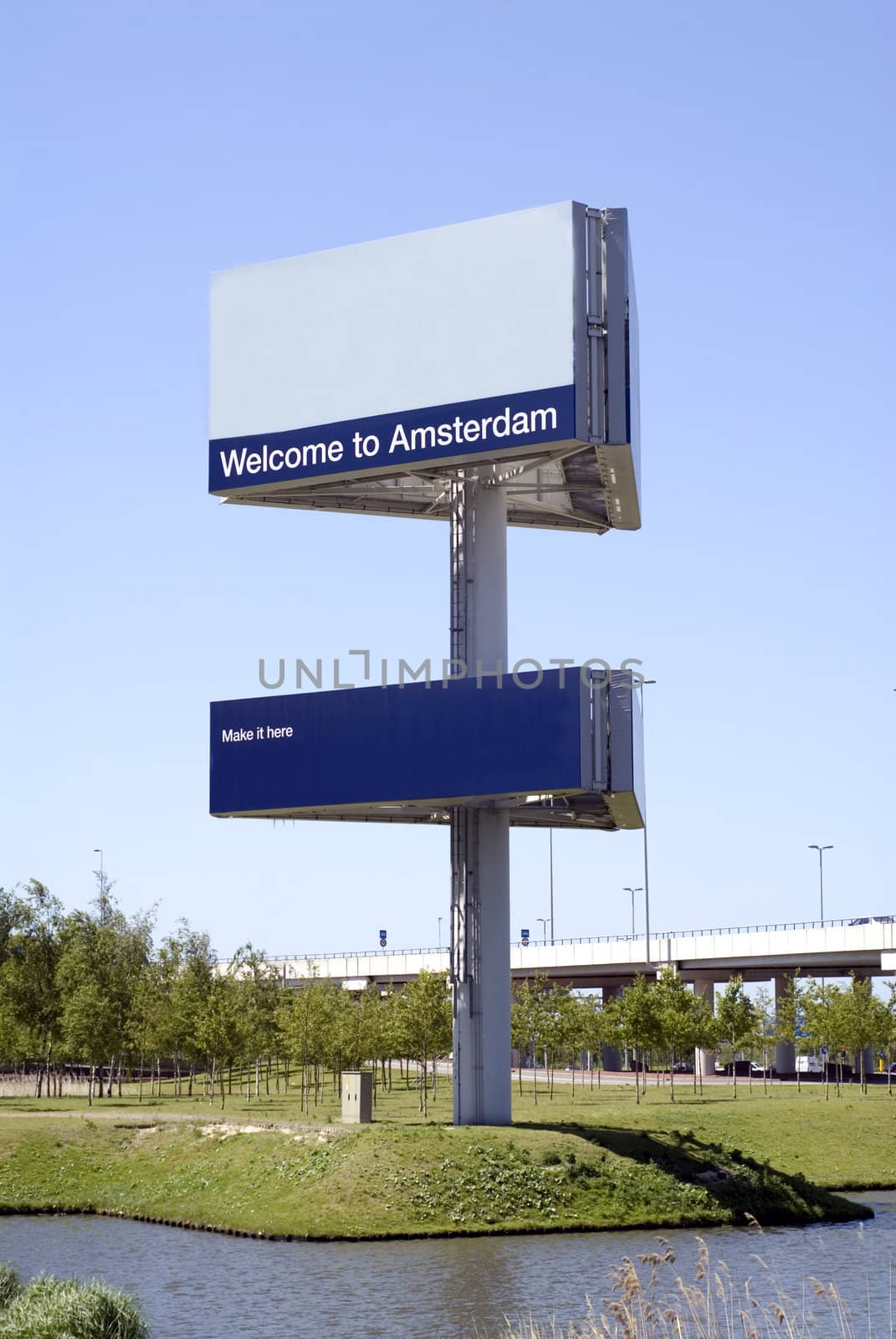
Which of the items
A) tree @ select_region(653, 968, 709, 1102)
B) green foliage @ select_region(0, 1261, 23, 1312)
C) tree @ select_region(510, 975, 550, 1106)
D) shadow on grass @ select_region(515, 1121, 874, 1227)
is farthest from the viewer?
tree @ select_region(510, 975, 550, 1106)

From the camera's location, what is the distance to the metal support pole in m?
55.0

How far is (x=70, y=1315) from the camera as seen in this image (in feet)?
83.1

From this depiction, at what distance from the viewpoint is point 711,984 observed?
12456 cm

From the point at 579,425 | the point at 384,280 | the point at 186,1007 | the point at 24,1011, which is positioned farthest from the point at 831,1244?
the point at 24,1011

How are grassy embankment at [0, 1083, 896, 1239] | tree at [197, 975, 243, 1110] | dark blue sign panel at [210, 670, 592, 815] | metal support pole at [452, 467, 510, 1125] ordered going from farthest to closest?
tree at [197, 975, 243, 1110]
metal support pole at [452, 467, 510, 1125]
dark blue sign panel at [210, 670, 592, 815]
grassy embankment at [0, 1083, 896, 1239]

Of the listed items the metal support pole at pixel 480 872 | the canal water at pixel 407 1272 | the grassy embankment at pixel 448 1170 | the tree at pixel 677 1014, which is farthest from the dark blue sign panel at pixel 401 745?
the tree at pixel 677 1014

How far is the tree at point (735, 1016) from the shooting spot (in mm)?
83838

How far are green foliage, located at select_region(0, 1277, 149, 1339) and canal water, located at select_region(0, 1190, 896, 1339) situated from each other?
6782 millimetres

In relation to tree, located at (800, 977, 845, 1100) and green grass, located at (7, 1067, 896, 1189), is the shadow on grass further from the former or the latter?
tree, located at (800, 977, 845, 1100)

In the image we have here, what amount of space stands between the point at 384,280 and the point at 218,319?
6326 millimetres

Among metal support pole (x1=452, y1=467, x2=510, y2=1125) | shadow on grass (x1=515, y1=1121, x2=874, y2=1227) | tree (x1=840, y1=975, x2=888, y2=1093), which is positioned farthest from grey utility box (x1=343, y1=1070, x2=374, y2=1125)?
tree (x1=840, y1=975, x2=888, y2=1093)

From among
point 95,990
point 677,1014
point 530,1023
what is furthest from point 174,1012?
point 677,1014

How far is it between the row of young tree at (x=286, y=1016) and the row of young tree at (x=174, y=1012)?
0.09m

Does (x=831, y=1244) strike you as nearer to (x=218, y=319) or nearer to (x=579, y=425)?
(x=579, y=425)
